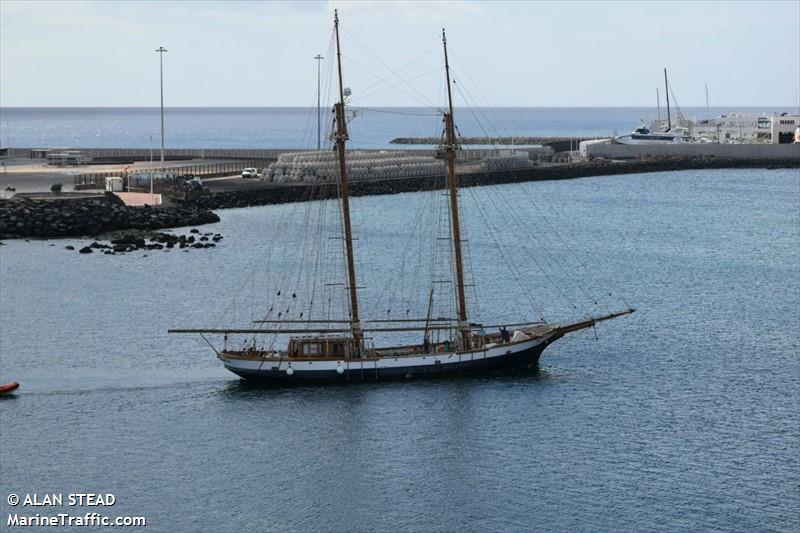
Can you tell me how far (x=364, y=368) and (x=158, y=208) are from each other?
176ft

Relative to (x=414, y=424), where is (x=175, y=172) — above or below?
above

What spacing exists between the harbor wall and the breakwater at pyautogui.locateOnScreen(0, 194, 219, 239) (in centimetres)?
8502

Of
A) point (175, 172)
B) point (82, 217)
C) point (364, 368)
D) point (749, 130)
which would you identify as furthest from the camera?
point (749, 130)

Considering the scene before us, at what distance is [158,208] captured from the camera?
344ft

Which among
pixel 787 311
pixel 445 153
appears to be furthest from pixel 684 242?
pixel 445 153

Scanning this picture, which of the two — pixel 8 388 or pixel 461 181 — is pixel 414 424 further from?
pixel 461 181

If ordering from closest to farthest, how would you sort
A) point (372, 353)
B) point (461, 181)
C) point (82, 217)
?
point (372, 353) < point (82, 217) < point (461, 181)

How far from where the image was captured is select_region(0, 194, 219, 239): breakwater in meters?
95.8

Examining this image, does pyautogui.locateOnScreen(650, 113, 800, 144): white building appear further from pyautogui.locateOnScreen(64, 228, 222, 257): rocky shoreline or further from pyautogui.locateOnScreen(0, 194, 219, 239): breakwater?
pyautogui.locateOnScreen(64, 228, 222, 257): rocky shoreline

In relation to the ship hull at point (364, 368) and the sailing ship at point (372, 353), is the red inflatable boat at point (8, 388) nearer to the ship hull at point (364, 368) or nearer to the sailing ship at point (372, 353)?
the sailing ship at point (372, 353)

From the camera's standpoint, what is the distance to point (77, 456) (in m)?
45.6

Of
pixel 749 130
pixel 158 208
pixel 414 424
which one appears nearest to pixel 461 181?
pixel 158 208

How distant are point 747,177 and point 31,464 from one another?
130913mm

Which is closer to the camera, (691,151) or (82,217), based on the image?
(82,217)
